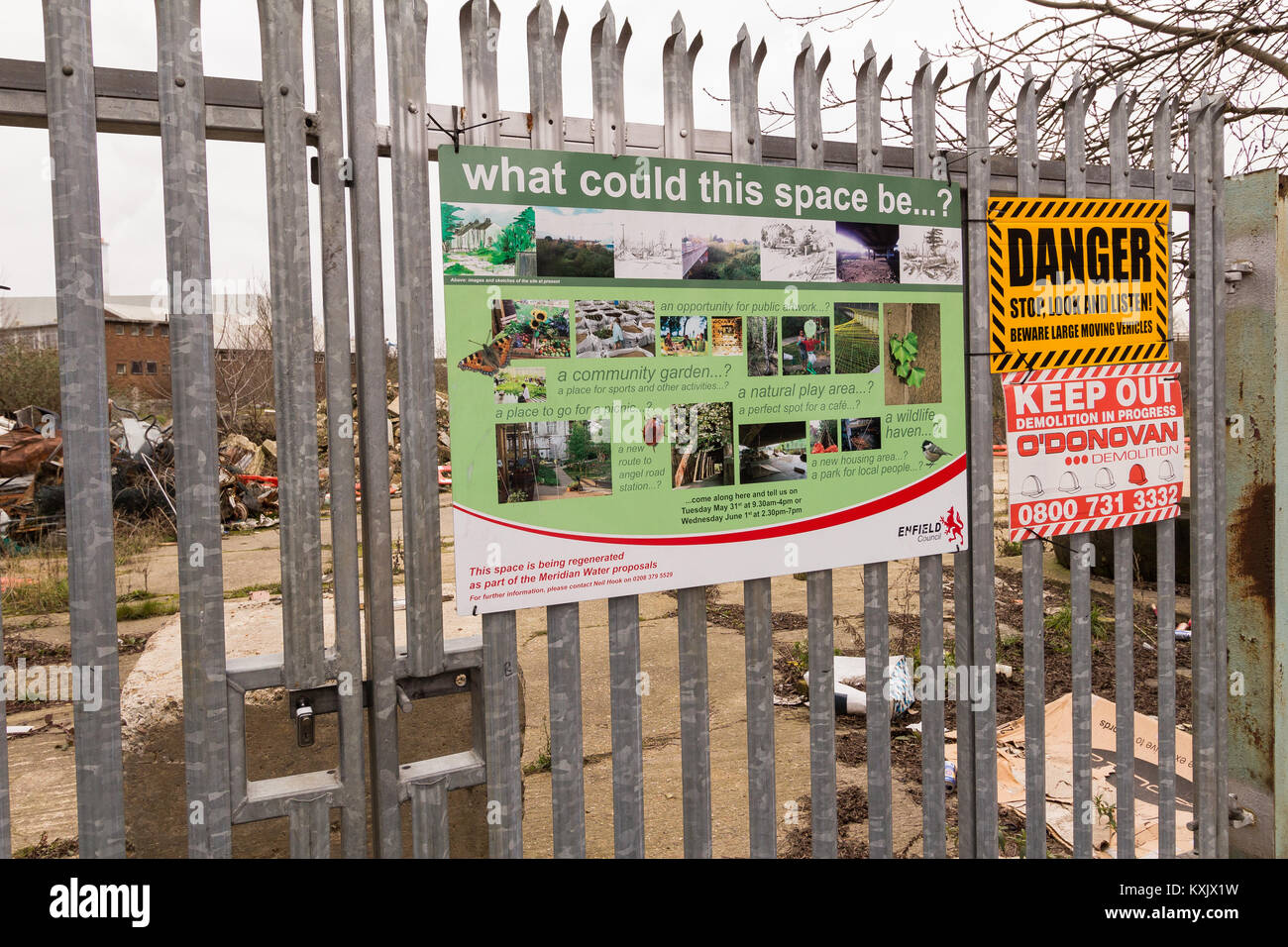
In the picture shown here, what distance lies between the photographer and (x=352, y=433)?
6.39ft

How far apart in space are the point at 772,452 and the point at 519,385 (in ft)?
2.31

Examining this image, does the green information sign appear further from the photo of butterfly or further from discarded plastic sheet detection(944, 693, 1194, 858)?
discarded plastic sheet detection(944, 693, 1194, 858)

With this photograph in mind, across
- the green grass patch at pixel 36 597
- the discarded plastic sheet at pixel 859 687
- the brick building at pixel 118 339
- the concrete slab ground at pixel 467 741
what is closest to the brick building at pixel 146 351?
the brick building at pixel 118 339

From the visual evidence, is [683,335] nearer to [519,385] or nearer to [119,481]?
[519,385]

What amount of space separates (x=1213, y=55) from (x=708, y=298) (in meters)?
3.72

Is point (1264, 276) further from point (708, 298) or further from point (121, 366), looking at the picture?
point (121, 366)

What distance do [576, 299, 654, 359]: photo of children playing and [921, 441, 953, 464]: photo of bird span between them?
912 mm

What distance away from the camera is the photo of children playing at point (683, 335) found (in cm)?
215

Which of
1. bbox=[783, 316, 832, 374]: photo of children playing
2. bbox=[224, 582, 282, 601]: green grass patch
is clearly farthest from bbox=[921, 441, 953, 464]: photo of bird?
bbox=[224, 582, 282, 601]: green grass patch

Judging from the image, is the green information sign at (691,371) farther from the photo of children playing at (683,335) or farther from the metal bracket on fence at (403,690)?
the metal bracket on fence at (403,690)

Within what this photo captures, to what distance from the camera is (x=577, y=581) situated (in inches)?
83.3

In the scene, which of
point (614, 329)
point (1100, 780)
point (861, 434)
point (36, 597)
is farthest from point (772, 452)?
point (36, 597)

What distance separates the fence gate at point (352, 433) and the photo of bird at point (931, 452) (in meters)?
0.37
